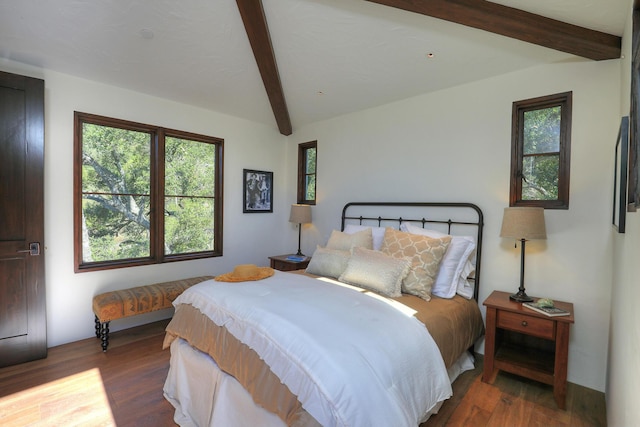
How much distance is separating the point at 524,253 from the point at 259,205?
10.7ft

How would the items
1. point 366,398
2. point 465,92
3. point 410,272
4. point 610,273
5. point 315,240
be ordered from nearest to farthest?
point 366,398, point 610,273, point 410,272, point 465,92, point 315,240

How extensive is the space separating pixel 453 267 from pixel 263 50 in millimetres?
2631

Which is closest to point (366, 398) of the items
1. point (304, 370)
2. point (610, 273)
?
point (304, 370)

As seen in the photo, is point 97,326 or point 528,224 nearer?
point 528,224

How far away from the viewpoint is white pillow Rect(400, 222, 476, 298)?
8.18 ft

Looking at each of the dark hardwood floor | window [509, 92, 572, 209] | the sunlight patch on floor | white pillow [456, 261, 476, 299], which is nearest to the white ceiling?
window [509, 92, 572, 209]

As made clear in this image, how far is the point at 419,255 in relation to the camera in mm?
2514

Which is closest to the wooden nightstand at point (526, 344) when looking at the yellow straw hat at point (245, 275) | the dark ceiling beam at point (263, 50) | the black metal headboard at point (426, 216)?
the black metal headboard at point (426, 216)

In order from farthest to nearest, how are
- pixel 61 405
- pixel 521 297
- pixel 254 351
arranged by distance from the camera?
pixel 521 297 → pixel 61 405 → pixel 254 351

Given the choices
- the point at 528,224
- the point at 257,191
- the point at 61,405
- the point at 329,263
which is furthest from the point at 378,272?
the point at 257,191

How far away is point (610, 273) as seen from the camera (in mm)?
2186

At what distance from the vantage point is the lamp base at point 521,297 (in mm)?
2332

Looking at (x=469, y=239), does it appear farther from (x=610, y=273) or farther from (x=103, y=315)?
(x=103, y=315)

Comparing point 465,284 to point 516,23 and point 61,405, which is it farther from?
point 61,405
